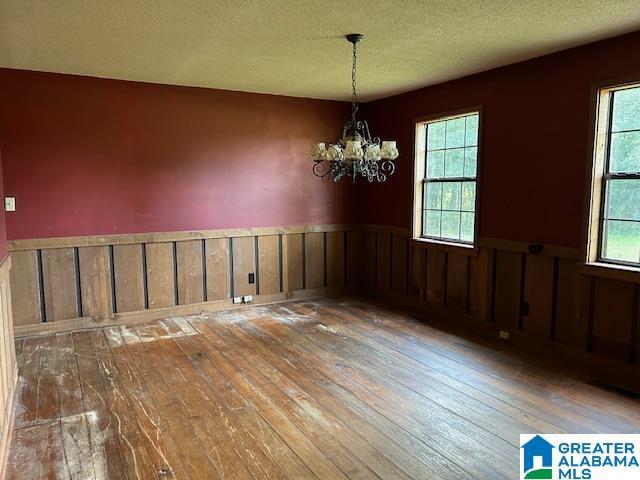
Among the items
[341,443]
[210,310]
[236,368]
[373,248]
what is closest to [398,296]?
[373,248]

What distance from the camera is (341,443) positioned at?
2609 millimetres

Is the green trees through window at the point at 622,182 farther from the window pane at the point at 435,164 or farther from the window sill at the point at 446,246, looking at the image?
the window pane at the point at 435,164

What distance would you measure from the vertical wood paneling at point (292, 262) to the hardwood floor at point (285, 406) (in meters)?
1.29

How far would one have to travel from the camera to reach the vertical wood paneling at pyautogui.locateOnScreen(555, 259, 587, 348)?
3.72 m

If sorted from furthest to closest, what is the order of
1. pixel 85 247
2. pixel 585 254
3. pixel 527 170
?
pixel 85 247 < pixel 527 170 < pixel 585 254

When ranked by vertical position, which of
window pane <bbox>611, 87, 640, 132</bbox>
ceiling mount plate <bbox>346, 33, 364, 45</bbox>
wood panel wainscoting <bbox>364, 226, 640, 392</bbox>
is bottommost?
wood panel wainscoting <bbox>364, 226, 640, 392</bbox>

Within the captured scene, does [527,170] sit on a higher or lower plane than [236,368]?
higher

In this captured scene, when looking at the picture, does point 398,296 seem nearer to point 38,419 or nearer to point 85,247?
point 85,247

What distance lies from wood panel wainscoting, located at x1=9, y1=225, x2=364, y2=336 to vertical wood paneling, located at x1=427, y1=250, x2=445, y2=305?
4.26 ft

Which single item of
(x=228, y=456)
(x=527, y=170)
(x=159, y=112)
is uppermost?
(x=159, y=112)

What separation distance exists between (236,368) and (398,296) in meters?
2.60

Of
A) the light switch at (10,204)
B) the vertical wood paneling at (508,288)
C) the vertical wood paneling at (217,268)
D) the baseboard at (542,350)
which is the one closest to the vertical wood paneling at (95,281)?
the light switch at (10,204)

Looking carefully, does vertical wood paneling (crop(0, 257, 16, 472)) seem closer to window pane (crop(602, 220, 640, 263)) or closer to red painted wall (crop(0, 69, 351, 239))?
red painted wall (crop(0, 69, 351, 239))

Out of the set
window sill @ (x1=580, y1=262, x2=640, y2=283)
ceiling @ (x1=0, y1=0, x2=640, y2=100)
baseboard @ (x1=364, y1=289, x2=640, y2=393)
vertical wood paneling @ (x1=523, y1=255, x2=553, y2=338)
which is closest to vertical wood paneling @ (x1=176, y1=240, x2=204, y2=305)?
ceiling @ (x1=0, y1=0, x2=640, y2=100)
